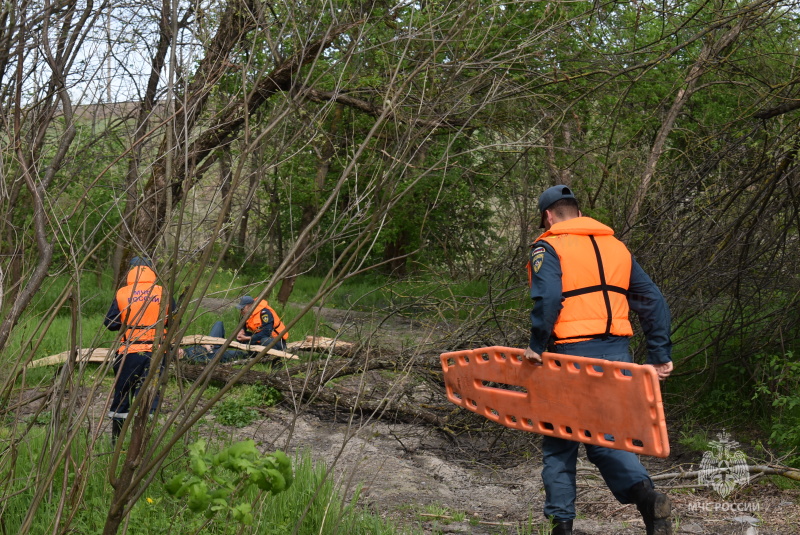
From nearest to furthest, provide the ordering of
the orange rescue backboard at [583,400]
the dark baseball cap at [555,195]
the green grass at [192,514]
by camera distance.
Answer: the orange rescue backboard at [583,400]
the green grass at [192,514]
the dark baseball cap at [555,195]

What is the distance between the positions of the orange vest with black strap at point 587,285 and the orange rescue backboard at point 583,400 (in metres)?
0.21

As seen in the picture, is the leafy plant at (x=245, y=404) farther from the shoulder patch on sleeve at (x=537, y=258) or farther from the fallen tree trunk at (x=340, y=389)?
the shoulder patch on sleeve at (x=537, y=258)

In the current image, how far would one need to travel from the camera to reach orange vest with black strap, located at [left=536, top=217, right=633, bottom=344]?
160 inches

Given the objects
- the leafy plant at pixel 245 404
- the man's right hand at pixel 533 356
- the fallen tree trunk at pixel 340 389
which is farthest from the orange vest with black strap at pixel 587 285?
the leafy plant at pixel 245 404

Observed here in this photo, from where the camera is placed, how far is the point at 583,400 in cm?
392

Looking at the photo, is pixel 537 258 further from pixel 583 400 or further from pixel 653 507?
pixel 653 507

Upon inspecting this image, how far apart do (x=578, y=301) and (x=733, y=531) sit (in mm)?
1646

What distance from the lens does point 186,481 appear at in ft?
7.15

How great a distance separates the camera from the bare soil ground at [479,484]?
4.61m

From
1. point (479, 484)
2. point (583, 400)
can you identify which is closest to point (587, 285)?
point (583, 400)

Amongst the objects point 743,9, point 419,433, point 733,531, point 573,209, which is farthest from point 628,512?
point 743,9

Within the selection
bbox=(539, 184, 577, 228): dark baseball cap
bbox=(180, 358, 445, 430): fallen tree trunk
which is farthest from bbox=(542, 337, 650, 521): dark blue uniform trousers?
bbox=(180, 358, 445, 430): fallen tree trunk

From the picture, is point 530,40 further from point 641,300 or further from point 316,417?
point 316,417

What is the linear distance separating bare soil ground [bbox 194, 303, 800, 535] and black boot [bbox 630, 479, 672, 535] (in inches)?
21.4
